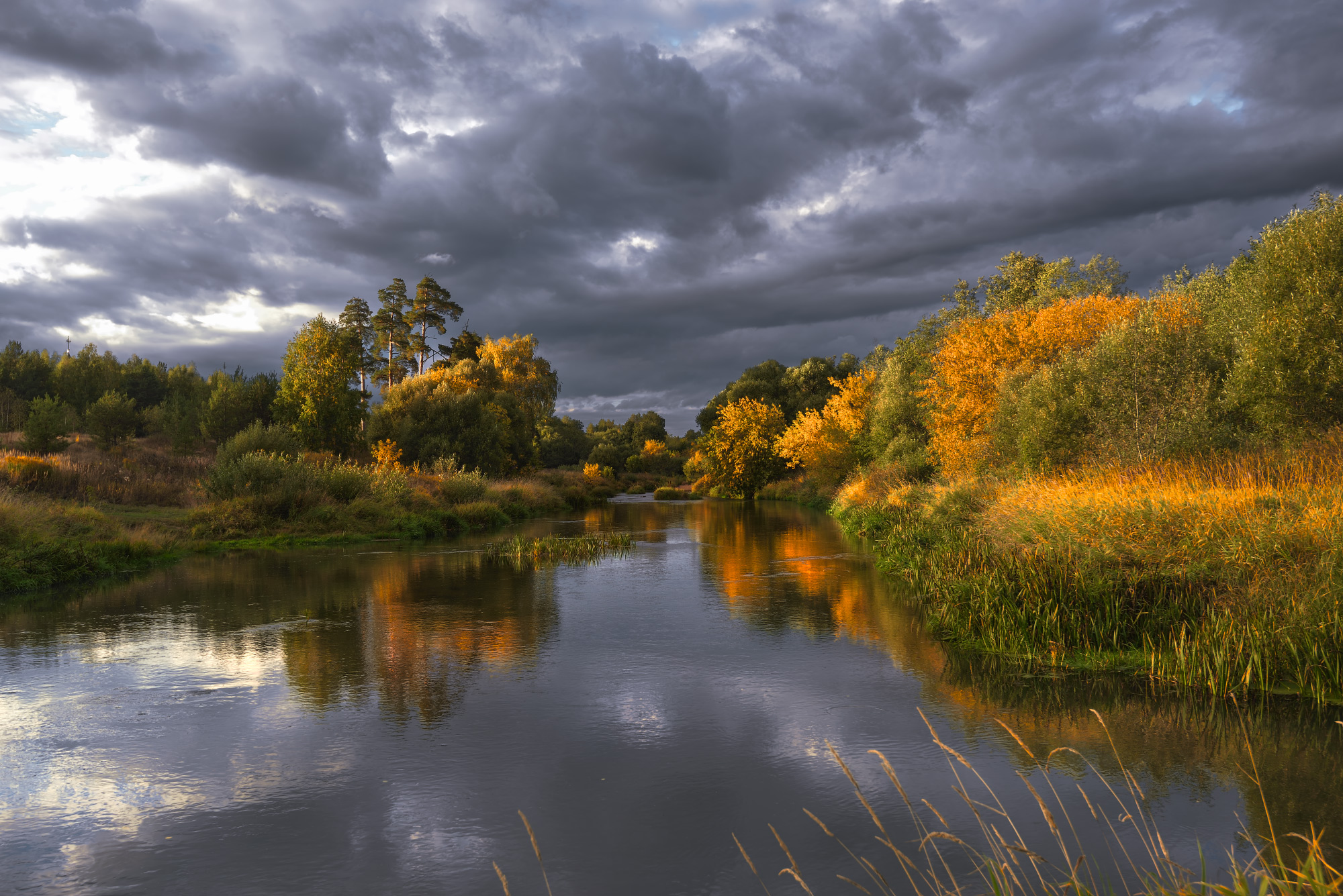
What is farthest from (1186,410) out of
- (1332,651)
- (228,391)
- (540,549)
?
(228,391)

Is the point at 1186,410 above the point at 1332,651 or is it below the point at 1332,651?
above

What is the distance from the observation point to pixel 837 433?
2098 inches

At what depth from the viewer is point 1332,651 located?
8297 mm

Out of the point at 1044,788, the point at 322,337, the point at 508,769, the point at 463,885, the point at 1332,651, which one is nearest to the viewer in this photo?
the point at 463,885

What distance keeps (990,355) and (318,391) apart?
36.5m

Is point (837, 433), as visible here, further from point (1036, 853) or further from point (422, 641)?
point (1036, 853)

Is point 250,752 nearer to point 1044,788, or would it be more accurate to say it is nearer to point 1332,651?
point 1044,788

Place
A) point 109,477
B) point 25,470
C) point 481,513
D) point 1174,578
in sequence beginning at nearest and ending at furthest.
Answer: point 1174,578
point 25,470
point 109,477
point 481,513

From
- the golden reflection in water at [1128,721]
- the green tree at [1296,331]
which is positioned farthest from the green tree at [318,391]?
the green tree at [1296,331]

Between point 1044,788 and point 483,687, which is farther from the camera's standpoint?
point 483,687

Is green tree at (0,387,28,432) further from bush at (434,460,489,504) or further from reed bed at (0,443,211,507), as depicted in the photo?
bush at (434,460,489,504)

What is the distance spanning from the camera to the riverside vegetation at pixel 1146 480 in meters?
9.23

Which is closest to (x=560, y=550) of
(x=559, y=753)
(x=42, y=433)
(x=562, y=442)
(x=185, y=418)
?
(x=559, y=753)

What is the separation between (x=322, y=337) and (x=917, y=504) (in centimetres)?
3619
